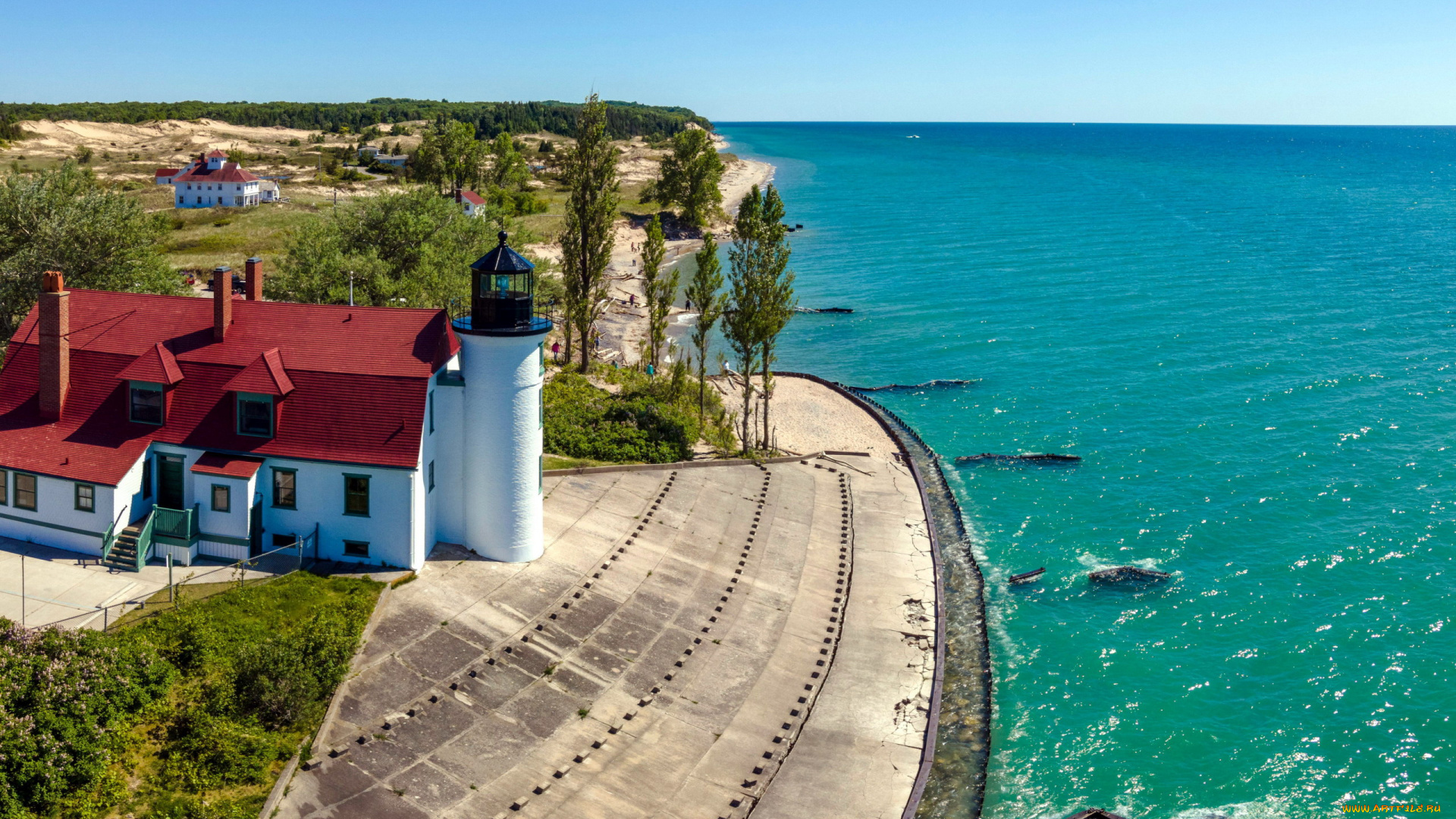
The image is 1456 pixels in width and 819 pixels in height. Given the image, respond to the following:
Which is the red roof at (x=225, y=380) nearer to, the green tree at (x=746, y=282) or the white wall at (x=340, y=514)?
the white wall at (x=340, y=514)

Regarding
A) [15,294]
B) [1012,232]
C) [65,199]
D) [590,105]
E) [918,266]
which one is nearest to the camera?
[15,294]

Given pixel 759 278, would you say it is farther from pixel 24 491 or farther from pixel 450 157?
pixel 450 157

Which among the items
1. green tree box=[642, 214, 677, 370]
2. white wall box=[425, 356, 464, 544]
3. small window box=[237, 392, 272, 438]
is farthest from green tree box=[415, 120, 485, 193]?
white wall box=[425, 356, 464, 544]

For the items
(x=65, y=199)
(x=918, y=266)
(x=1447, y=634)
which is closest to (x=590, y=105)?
(x=65, y=199)

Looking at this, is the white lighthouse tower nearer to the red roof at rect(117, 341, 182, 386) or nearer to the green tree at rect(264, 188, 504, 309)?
the red roof at rect(117, 341, 182, 386)

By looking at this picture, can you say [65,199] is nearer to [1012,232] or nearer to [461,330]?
[461,330]

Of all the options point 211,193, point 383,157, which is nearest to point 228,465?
point 211,193
